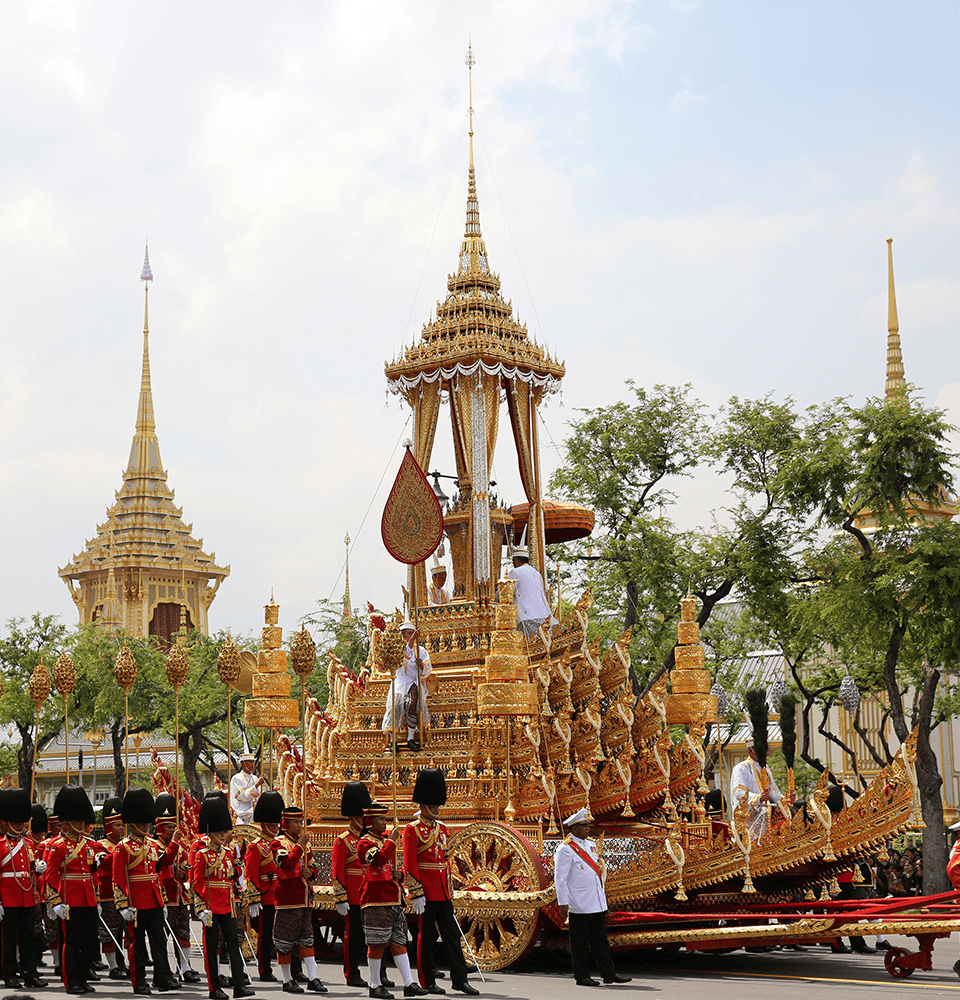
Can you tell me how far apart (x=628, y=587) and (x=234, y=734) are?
861 inches

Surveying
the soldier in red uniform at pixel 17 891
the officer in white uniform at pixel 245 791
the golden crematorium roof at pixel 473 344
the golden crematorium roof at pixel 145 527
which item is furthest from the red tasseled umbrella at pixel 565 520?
the golden crematorium roof at pixel 145 527

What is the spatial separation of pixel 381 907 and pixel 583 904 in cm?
182

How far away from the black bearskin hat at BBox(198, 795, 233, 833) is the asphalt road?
1.46 meters

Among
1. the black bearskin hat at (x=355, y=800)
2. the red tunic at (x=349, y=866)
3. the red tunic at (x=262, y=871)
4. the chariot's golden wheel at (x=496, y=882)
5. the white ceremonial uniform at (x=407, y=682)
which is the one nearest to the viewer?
the red tunic at (x=349, y=866)

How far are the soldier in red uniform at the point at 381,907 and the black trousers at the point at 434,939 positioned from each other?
14 cm

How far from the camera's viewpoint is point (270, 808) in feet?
43.8

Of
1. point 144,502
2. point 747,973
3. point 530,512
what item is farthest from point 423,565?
point 144,502

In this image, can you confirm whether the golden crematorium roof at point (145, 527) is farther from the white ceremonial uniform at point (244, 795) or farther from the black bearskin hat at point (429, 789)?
the black bearskin hat at point (429, 789)

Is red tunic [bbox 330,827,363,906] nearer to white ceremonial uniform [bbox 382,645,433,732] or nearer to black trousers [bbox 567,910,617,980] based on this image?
black trousers [bbox 567,910,617,980]

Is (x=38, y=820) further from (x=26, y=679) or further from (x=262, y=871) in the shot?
(x=26, y=679)

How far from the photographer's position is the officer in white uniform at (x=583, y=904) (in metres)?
12.0

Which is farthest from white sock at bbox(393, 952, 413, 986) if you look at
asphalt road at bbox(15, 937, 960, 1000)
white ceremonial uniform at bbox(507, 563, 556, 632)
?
white ceremonial uniform at bbox(507, 563, 556, 632)

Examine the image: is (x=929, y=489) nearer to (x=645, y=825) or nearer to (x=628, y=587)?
(x=628, y=587)

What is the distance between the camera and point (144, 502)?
181 feet
